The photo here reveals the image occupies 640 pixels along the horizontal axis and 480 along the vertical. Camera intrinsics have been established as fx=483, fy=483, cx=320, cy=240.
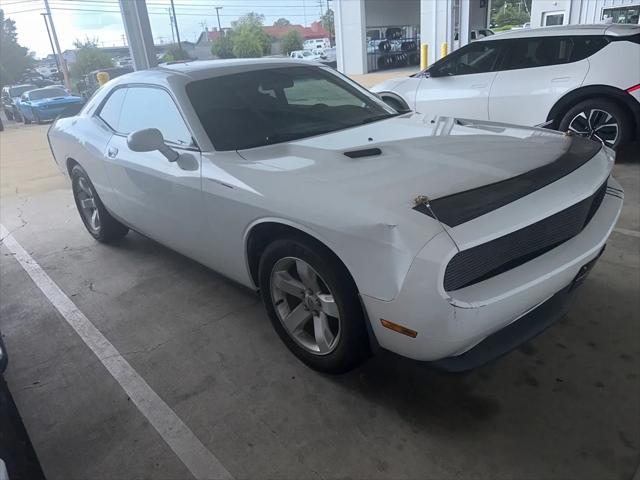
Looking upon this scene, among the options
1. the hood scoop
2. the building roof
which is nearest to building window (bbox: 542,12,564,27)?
the building roof

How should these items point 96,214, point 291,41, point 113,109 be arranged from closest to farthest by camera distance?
point 113,109
point 96,214
point 291,41

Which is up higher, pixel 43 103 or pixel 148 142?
pixel 148 142

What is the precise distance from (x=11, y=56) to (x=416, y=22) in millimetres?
22619

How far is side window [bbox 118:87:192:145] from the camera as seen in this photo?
117 inches

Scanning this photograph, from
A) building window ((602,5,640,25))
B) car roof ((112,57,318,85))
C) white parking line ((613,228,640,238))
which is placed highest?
building window ((602,5,640,25))

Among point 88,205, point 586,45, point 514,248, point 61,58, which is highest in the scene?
point 61,58

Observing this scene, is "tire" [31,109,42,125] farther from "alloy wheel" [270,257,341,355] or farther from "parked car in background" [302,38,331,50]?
"alloy wheel" [270,257,341,355]

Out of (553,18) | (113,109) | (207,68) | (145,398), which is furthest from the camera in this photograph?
(553,18)

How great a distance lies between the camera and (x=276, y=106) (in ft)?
10.1

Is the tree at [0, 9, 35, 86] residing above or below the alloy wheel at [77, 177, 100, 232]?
above

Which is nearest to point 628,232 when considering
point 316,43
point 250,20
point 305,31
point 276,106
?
point 276,106

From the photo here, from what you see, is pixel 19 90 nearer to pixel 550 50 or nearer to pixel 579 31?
pixel 550 50

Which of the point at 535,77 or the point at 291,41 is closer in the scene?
the point at 535,77

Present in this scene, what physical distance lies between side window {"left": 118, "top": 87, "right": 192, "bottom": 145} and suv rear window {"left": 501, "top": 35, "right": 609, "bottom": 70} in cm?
449
